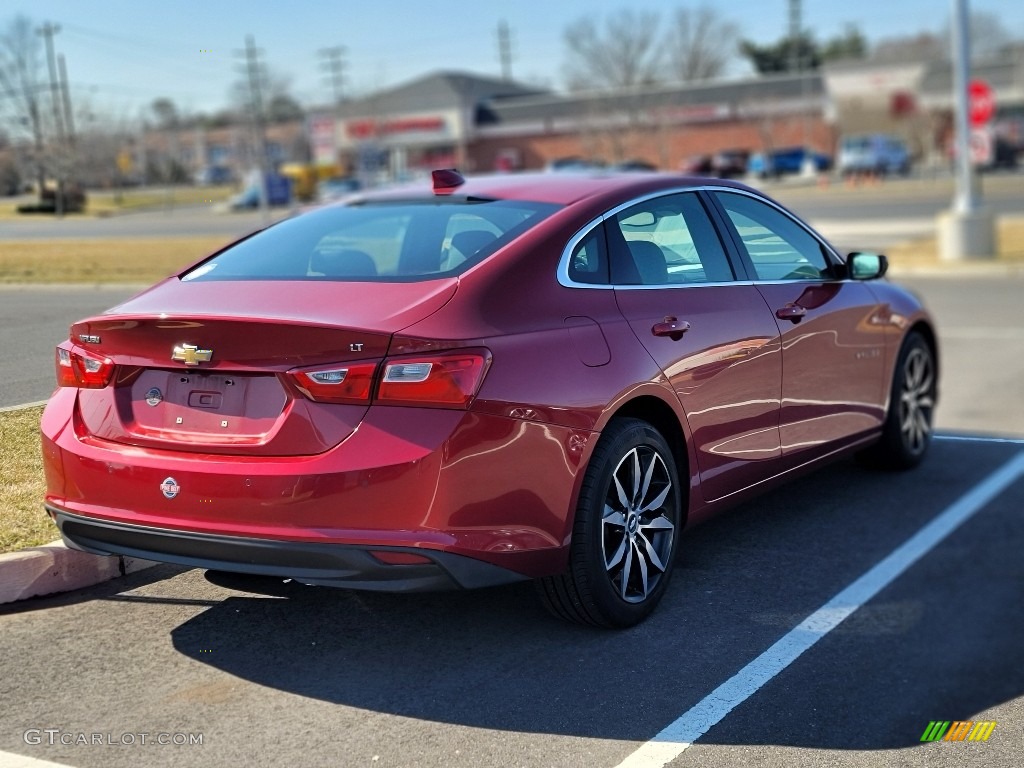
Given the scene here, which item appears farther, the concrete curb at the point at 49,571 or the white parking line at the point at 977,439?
the white parking line at the point at 977,439

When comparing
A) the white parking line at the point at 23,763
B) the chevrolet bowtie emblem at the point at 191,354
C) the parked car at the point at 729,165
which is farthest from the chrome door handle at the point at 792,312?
the parked car at the point at 729,165

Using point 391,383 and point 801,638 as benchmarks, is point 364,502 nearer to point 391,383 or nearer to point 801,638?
point 391,383

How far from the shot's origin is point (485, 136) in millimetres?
78500

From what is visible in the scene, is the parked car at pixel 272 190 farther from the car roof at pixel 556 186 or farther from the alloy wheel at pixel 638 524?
the alloy wheel at pixel 638 524

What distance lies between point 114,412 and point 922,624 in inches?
123

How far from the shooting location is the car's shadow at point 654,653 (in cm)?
377

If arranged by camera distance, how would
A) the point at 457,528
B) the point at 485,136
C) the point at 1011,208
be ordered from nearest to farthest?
1. the point at 457,528
2. the point at 1011,208
3. the point at 485,136

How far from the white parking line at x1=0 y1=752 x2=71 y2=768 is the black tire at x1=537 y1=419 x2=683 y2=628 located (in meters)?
1.64

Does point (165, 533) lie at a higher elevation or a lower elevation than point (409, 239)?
lower

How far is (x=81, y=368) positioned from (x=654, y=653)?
219 cm

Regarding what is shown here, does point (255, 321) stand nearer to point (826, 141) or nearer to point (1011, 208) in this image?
point (1011, 208)

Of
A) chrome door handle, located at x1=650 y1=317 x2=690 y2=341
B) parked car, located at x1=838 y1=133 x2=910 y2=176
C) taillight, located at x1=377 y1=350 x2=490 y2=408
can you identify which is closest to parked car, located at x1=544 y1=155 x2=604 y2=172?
parked car, located at x1=838 y1=133 x2=910 y2=176

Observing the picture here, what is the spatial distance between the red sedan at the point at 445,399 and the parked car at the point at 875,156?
55477 mm

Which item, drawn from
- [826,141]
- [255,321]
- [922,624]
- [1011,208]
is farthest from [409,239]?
[826,141]
